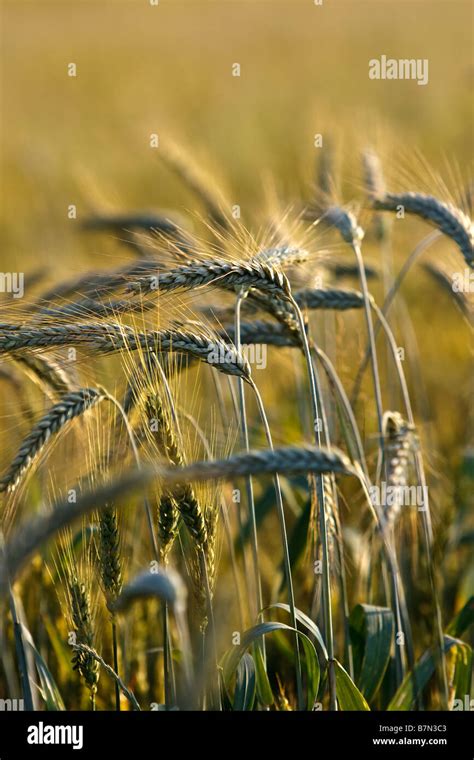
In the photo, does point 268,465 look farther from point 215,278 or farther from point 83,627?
point 83,627

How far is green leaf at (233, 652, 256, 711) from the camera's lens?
2158 millimetres

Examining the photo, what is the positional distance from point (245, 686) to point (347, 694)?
28 cm

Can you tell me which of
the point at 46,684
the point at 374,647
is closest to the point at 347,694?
the point at 374,647

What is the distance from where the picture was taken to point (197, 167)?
14.2ft

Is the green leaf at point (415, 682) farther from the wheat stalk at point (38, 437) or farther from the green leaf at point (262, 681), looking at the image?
the wheat stalk at point (38, 437)

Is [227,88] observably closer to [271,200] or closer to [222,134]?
[222,134]

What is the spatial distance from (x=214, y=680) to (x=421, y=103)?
13.1 m

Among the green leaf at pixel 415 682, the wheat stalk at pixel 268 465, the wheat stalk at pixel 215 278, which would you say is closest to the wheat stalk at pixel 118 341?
the wheat stalk at pixel 215 278

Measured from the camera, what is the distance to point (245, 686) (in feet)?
7.09

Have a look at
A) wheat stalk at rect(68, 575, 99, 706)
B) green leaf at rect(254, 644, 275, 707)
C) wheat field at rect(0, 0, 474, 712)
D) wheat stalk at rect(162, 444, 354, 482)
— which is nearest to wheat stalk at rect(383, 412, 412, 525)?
wheat field at rect(0, 0, 474, 712)

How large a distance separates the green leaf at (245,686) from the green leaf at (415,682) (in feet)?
1.48

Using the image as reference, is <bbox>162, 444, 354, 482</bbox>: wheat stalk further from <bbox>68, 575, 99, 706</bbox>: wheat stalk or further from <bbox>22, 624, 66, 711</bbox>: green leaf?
<bbox>22, 624, 66, 711</bbox>: green leaf

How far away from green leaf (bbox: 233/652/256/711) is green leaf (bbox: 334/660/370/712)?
239 millimetres
